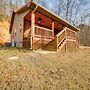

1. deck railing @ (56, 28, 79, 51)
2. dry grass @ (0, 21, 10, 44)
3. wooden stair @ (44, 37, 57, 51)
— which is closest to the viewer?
wooden stair @ (44, 37, 57, 51)

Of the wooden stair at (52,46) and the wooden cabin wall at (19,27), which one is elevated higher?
the wooden cabin wall at (19,27)

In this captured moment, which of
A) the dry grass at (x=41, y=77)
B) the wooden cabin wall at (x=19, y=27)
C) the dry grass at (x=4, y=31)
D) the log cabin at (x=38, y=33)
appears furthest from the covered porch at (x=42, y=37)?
the dry grass at (x=4, y=31)

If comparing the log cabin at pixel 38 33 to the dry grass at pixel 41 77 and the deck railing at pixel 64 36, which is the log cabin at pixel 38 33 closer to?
the deck railing at pixel 64 36

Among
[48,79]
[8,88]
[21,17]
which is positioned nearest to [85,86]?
[48,79]

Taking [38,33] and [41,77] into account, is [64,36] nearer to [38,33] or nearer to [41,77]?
[38,33]

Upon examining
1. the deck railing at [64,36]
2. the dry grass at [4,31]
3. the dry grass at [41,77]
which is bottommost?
the dry grass at [41,77]

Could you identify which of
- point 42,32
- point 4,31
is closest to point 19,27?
point 42,32

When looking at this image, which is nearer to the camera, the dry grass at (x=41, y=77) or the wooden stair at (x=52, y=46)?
the dry grass at (x=41, y=77)

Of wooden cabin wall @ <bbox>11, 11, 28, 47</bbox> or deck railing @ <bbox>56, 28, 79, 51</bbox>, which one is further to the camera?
wooden cabin wall @ <bbox>11, 11, 28, 47</bbox>

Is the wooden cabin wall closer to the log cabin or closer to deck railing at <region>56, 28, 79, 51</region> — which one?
the log cabin

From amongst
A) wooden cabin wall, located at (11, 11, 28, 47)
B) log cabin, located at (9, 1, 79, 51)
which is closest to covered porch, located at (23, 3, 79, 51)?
log cabin, located at (9, 1, 79, 51)

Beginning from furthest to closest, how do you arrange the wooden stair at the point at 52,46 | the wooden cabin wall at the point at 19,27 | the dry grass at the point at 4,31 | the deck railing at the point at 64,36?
the dry grass at the point at 4,31 → the wooden cabin wall at the point at 19,27 → the deck railing at the point at 64,36 → the wooden stair at the point at 52,46

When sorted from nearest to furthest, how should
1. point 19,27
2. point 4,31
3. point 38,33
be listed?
point 38,33 < point 19,27 < point 4,31

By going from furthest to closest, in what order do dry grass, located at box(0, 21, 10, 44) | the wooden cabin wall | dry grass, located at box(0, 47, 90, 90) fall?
dry grass, located at box(0, 21, 10, 44) → the wooden cabin wall → dry grass, located at box(0, 47, 90, 90)
